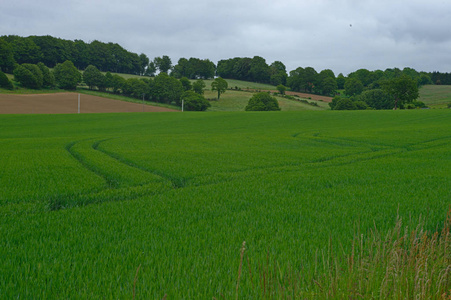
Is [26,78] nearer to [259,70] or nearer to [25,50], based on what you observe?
[25,50]

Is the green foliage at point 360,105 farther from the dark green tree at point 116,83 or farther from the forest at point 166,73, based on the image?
the dark green tree at point 116,83

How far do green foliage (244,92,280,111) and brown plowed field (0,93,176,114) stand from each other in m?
32.9

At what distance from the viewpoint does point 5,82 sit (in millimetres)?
94812

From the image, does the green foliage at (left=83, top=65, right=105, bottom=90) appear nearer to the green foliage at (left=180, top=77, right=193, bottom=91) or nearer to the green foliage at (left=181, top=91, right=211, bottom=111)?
the green foliage at (left=180, top=77, right=193, bottom=91)

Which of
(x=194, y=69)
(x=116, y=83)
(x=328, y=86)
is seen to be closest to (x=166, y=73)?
(x=116, y=83)

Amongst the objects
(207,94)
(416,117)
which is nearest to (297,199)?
(416,117)

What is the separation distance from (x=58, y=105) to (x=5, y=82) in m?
25.0

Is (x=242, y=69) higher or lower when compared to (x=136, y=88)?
higher

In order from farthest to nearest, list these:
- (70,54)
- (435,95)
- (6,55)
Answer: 1. (70,54)
2. (435,95)
3. (6,55)

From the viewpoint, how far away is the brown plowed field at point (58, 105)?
75.2 m

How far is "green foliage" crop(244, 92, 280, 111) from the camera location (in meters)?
103

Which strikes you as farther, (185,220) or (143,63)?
(143,63)

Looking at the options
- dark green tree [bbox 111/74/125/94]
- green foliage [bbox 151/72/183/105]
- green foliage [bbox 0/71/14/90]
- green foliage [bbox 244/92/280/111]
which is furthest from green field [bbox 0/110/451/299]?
dark green tree [bbox 111/74/125/94]

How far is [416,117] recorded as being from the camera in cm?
5056
